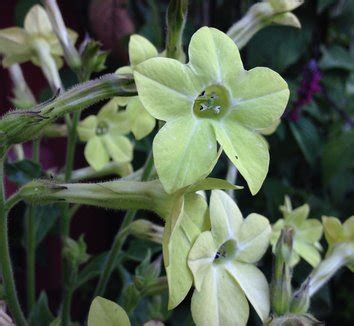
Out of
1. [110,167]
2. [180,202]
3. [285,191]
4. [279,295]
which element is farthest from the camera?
[285,191]

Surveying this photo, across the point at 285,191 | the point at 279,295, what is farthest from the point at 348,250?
the point at 285,191

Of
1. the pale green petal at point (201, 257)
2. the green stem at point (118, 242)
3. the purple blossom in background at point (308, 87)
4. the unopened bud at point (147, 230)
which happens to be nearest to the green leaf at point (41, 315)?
the green stem at point (118, 242)

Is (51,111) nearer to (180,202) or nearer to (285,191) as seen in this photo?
(180,202)

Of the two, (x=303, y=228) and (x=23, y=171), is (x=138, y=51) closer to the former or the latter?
(x=23, y=171)

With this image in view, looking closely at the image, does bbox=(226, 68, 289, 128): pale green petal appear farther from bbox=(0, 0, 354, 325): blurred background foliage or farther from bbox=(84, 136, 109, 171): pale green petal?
bbox=(0, 0, 354, 325): blurred background foliage

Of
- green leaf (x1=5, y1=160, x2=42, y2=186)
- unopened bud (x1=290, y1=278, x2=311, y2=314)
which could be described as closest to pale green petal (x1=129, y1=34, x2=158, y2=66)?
green leaf (x1=5, y1=160, x2=42, y2=186)
